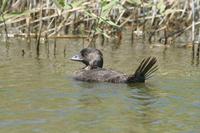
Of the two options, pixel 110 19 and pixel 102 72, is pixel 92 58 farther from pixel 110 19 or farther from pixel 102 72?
pixel 110 19

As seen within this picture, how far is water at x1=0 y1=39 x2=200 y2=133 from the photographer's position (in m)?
5.97

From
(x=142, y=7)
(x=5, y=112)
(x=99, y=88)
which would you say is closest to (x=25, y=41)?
(x=142, y=7)

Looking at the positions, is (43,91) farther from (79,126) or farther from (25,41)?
(25,41)

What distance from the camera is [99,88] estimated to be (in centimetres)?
792

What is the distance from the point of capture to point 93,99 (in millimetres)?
7188

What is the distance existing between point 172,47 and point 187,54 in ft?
2.97

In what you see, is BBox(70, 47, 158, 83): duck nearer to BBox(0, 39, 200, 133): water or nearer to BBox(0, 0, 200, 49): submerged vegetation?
BBox(0, 39, 200, 133): water

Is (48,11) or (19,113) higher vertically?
(48,11)

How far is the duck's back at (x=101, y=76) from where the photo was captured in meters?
8.27

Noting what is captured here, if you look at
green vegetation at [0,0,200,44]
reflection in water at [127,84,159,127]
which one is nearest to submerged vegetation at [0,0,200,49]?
A: green vegetation at [0,0,200,44]

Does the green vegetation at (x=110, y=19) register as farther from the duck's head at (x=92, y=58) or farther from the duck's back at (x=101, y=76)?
the duck's back at (x=101, y=76)

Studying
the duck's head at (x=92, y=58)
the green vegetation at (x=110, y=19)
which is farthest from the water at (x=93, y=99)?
the green vegetation at (x=110, y=19)

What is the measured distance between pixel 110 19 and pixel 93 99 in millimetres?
5797

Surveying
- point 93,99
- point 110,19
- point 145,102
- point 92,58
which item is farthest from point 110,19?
point 145,102
